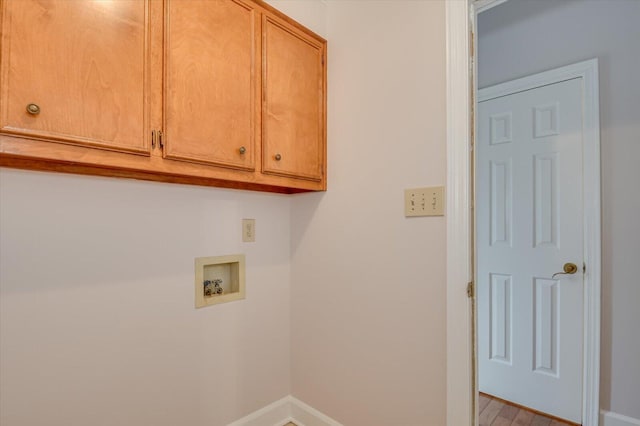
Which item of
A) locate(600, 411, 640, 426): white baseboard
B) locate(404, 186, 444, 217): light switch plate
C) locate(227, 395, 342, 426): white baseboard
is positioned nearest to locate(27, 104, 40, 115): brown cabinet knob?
locate(404, 186, 444, 217): light switch plate

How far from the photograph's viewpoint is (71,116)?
92 centimetres

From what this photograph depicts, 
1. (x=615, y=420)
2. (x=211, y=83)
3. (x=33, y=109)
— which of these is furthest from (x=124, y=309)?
(x=615, y=420)

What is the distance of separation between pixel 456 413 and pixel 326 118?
1.52m

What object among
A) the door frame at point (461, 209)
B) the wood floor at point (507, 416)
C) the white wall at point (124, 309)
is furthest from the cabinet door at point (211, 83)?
the wood floor at point (507, 416)

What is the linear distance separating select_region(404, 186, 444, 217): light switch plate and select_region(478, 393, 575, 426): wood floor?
1528 millimetres

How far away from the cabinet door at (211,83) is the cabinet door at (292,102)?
0.08m

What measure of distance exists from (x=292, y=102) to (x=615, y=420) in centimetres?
252

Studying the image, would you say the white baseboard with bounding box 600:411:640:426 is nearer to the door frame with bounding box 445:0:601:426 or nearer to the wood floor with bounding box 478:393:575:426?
the wood floor with bounding box 478:393:575:426

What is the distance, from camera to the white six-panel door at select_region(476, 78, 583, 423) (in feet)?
6.07

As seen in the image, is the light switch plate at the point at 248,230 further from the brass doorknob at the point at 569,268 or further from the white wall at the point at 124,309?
the brass doorknob at the point at 569,268

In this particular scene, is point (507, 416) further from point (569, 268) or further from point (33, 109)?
point (33, 109)

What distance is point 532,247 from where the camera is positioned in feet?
6.58

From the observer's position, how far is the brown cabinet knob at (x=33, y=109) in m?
0.84

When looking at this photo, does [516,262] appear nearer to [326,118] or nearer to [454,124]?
[454,124]
